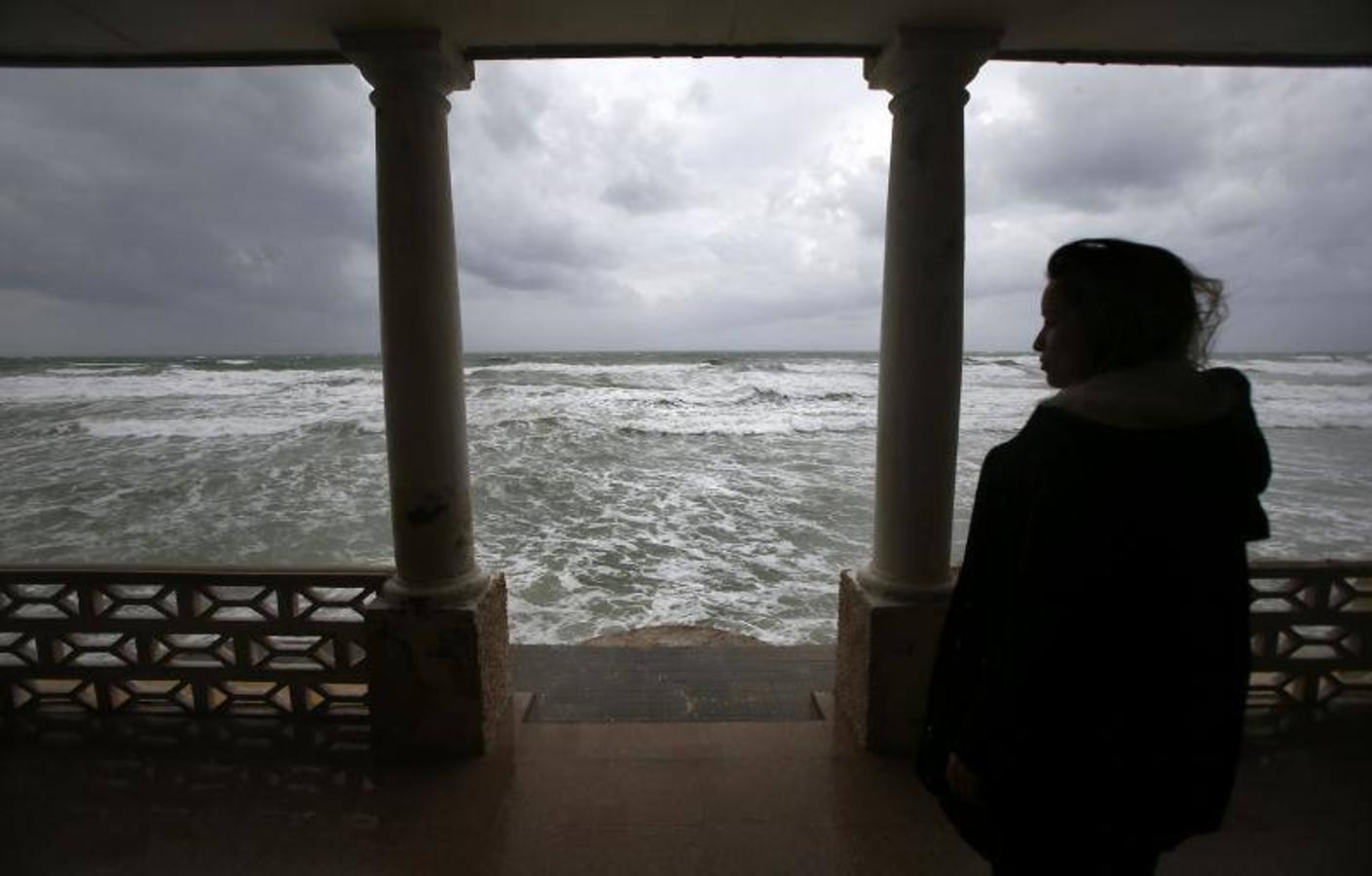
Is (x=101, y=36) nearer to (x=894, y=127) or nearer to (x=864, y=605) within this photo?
(x=894, y=127)

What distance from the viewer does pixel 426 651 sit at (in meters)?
2.79

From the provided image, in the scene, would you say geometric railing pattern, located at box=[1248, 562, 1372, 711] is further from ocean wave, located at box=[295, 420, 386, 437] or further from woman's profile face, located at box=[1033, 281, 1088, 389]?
ocean wave, located at box=[295, 420, 386, 437]

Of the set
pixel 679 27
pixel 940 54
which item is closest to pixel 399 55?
pixel 679 27

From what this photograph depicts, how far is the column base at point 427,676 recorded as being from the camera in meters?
2.77

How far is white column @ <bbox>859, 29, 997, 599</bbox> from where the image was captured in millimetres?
2525

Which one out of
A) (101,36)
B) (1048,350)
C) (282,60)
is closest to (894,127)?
(1048,350)

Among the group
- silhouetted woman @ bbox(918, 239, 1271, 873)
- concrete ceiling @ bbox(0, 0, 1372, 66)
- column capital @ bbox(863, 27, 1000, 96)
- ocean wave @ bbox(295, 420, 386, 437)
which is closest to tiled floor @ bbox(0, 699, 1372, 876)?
silhouetted woman @ bbox(918, 239, 1271, 873)

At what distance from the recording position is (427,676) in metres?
2.80

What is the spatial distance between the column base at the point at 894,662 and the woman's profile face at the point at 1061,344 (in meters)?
1.67

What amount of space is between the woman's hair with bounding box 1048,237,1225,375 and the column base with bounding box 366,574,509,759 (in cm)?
252

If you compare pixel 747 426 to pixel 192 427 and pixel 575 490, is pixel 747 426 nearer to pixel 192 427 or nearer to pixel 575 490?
pixel 575 490

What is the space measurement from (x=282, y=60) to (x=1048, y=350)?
3.23 m

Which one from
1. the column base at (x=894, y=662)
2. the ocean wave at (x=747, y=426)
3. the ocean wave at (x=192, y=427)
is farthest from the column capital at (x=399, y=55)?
the ocean wave at (x=192, y=427)

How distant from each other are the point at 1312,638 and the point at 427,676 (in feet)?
13.6
